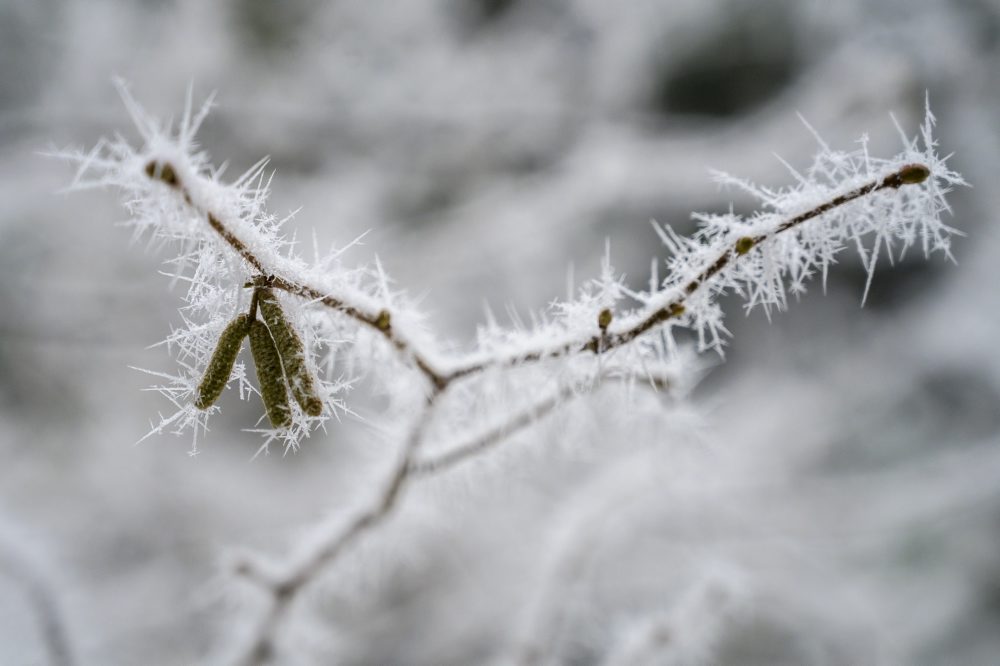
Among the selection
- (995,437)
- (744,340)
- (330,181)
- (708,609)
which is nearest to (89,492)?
(330,181)

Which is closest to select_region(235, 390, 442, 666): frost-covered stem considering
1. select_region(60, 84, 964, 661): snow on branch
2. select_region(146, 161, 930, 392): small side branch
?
select_region(60, 84, 964, 661): snow on branch

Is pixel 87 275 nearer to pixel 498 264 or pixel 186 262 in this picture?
pixel 498 264

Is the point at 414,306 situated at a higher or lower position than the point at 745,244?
higher

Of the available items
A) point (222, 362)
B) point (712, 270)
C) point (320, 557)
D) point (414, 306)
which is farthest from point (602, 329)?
point (320, 557)

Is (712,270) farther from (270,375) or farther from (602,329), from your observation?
(270,375)

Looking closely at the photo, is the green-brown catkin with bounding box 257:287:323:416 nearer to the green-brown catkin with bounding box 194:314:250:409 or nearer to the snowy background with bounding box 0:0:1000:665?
the green-brown catkin with bounding box 194:314:250:409

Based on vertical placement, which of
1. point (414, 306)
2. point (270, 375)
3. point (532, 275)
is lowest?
point (270, 375)

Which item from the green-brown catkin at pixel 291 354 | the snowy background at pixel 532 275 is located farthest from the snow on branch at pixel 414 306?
the snowy background at pixel 532 275
